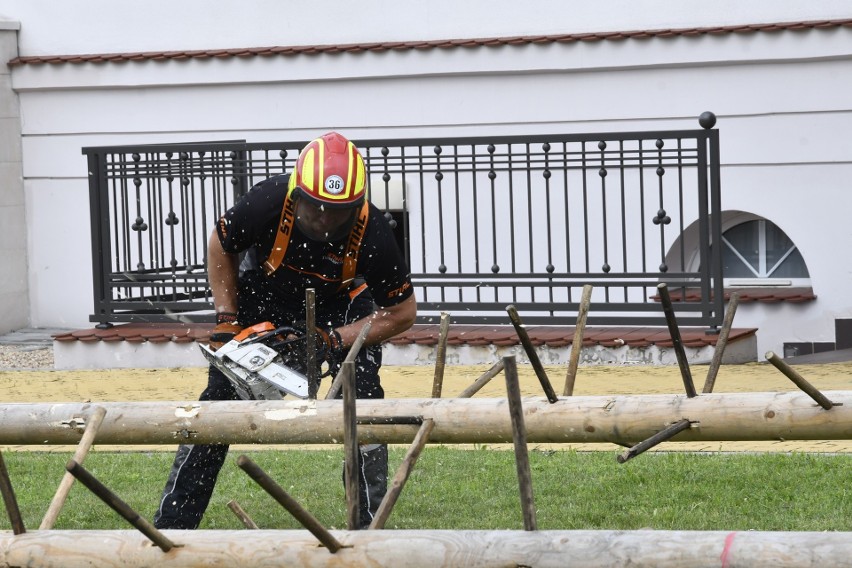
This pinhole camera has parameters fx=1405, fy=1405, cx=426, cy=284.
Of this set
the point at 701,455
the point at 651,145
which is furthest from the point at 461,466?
the point at 651,145

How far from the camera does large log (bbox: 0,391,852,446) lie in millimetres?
3920

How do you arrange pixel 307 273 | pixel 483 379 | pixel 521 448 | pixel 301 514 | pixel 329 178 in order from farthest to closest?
pixel 307 273 < pixel 329 178 < pixel 483 379 < pixel 521 448 < pixel 301 514

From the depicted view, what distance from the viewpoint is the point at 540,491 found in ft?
21.3

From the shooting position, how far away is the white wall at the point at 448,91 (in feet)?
36.8

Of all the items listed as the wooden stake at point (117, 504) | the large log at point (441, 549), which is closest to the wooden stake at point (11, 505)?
the large log at point (441, 549)

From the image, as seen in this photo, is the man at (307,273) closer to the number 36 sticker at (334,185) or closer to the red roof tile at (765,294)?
the number 36 sticker at (334,185)

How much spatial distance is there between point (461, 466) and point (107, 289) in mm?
5383

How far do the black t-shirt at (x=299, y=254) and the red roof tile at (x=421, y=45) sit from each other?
6205 millimetres

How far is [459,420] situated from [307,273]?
165 cm

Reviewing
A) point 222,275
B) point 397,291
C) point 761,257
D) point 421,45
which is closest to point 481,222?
point 421,45

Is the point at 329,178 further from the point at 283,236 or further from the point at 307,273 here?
the point at 307,273

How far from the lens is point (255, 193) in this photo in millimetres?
5559

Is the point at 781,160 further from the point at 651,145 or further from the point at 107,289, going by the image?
the point at 107,289

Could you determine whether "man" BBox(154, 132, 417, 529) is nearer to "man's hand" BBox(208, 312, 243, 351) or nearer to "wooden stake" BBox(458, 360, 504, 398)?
"man's hand" BBox(208, 312, 243, 351)
